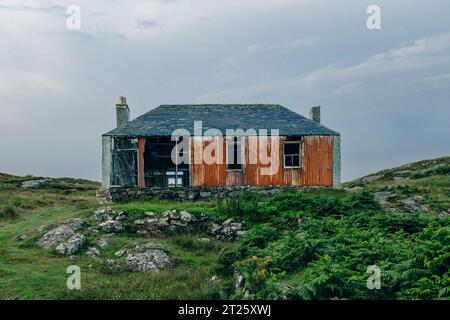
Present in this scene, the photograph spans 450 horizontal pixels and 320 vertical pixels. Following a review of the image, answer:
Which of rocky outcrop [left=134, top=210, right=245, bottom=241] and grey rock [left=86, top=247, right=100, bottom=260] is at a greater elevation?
rocky outcrop [left=134, top=210, right=245, bottom=241]

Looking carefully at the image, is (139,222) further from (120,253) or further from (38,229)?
(38,229)

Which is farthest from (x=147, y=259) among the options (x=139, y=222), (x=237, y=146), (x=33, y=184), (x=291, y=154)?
(x=33, y=184)

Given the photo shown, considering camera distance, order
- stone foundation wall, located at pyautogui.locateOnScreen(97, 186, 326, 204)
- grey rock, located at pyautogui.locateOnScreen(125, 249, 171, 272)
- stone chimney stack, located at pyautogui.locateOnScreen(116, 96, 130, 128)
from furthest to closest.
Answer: stone chimney stack, located at pyautogui.locateOnScreen(116, 96, 130, 128) → stone foundation wall, located at pyautogui.locateOnScreen(97, 186, 326, 204) → grey rock, located at pyautogui.locateOnScreen(125, 249, 171, 272)

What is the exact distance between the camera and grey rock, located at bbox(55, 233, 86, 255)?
19031mm

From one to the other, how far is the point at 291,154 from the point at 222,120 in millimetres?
5473

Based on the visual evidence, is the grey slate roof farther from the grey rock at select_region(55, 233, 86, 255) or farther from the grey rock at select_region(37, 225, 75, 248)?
the grey rock at select_region(55, 233, 86, 255)

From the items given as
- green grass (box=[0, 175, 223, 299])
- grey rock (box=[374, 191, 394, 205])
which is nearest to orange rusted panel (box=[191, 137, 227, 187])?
green grass (box=[0, 175, 223, 299])

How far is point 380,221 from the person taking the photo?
17.7 metres

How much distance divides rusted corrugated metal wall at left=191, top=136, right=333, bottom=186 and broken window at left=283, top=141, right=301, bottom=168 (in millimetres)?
649

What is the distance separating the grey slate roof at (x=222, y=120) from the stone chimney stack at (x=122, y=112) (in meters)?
0.89

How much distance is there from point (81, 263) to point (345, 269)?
35.8 feet
